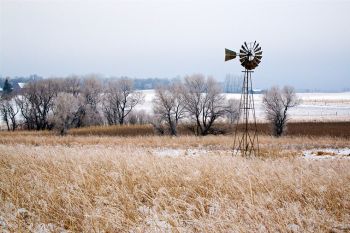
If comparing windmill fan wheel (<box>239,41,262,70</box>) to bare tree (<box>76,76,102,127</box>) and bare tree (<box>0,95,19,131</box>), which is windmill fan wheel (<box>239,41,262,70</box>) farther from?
bare tree (<box>0,95,19,131</box>)

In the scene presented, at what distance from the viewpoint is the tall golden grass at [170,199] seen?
10.6ft

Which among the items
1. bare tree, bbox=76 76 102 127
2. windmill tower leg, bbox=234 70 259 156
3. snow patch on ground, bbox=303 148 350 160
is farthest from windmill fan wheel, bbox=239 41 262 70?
bare tree, bbox=76 76 102 127

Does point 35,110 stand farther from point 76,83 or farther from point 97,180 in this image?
point 97,180

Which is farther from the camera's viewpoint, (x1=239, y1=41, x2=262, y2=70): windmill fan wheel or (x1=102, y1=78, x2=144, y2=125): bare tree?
(x1=102, y1=78, x2=144, y2=125): bare tree

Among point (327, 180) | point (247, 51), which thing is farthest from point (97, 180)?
point (247, 51)

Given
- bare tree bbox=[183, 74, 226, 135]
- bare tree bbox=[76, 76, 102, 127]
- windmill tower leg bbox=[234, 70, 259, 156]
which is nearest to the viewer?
windmill tower leg bbox=[234, 70, 259, 156]

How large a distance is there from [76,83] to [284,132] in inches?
1760

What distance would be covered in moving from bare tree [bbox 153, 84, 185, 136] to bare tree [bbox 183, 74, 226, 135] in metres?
0.93

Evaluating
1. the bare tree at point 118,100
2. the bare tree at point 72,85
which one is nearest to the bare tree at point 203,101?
the bare tree at point 118,100

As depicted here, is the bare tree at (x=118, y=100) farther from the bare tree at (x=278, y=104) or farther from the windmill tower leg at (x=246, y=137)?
the bare tree at (x=278, y=104)

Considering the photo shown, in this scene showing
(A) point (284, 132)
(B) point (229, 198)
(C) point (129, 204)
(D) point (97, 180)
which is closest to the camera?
(C) point (129, 204)

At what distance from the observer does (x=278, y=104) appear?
4028cm

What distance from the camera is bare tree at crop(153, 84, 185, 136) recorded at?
41.2 metres

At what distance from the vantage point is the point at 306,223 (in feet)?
10.4
